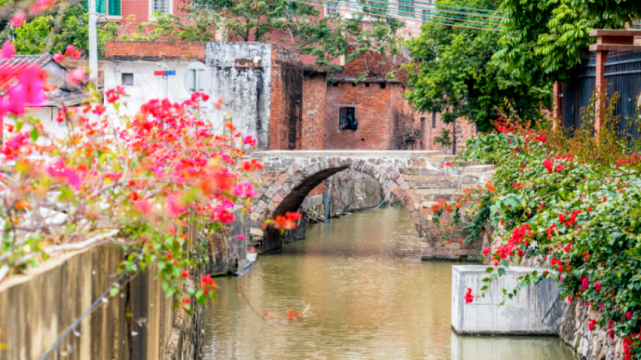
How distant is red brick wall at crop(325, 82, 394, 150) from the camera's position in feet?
104

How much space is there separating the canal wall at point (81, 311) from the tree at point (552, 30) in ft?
31.0

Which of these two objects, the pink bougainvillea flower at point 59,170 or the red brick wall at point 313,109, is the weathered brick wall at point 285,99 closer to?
the red brick wall at point 313,109

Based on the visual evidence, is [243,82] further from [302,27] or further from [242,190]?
[242,190]

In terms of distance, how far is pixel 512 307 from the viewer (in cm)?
1065

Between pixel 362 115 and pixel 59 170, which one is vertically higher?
pixel 362 115

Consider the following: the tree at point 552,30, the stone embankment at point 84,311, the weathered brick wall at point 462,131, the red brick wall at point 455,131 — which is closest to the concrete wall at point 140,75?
the red brick wall at point 455,131

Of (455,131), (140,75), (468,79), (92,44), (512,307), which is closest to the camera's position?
(512,307)

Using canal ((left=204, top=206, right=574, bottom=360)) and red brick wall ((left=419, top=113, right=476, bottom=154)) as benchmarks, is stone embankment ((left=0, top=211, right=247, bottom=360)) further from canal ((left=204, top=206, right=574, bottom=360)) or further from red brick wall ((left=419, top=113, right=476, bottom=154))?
red brick wall ((left=419, top=113, right=476, bottom=154))

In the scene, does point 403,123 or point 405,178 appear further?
point 403,123

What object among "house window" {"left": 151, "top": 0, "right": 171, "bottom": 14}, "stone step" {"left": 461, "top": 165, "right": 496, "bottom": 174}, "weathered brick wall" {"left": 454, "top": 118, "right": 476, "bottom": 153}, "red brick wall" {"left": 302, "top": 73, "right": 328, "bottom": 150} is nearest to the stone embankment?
"stone step" {"left": 461, "top": 165, "right": 496, "bottom": 174}

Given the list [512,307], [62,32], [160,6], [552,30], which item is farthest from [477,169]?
[160,6]

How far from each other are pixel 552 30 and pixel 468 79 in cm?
538

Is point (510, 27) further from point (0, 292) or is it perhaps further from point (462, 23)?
point (0, 292)

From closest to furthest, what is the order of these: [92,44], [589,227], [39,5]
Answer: [39,5] < [589,227] < [92,44]
